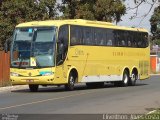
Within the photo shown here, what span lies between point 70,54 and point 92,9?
21546mm

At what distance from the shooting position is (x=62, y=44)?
27.5 metres

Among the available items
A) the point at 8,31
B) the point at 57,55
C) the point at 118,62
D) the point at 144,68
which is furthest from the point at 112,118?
the point at 8,31

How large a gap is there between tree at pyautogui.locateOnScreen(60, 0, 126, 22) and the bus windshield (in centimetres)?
2078

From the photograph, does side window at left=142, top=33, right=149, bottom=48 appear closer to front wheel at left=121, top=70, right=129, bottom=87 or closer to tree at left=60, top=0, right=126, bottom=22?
front wheel at left=121, top=70, right=129, bottom=87

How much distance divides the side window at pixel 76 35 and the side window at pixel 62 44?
429 millimetres

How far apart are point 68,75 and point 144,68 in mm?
9691

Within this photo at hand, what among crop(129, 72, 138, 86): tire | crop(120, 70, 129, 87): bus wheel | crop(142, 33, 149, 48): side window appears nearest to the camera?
crop(120, 70, 129, 87): bus wheel

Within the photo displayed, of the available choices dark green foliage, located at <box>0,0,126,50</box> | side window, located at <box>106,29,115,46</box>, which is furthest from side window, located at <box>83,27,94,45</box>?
dark green foliage, located at <box>0,0,126,50</box>

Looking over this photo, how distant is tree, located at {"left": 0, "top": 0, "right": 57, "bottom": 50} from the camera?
46.1 metres

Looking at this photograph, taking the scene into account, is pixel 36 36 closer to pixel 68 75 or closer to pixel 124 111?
pixel 68 75

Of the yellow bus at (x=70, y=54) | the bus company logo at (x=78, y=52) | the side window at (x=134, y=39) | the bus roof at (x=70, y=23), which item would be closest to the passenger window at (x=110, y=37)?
the yellow bus at (x=70, y=54)

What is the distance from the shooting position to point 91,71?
30656 mm

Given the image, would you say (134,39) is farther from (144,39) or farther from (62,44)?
(62,44)

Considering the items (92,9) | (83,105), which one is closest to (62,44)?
(83,105)
